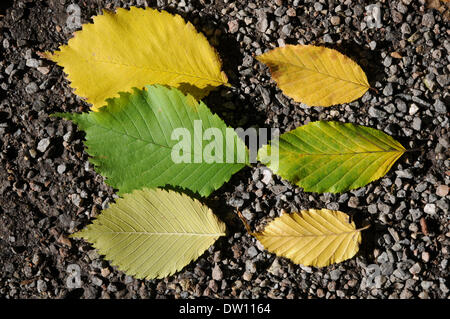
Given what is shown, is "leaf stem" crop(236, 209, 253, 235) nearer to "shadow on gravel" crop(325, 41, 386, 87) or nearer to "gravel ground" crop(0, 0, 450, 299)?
"gravel ground" crop(0, 0, 450, 299)

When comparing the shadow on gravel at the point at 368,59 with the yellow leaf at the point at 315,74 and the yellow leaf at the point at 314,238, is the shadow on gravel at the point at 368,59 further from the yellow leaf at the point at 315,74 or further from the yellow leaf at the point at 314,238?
the yellow leaf at the point at 314,238

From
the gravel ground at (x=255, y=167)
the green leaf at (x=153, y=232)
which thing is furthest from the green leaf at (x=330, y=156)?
the green leaf at (x=153, y=232)

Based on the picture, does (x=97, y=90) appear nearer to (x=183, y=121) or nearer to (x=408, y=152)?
(x=183, y=121)

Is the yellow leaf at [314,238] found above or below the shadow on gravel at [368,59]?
below

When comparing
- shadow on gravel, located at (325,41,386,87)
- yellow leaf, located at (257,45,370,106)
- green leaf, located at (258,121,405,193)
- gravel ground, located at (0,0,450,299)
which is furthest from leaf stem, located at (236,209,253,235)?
shadow on gravel, located at (325,41,386,87)

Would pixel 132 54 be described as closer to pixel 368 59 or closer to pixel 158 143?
pixel 158 143

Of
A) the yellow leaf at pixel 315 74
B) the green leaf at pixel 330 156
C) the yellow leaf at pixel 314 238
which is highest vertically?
the yellow leaf at pixel 315 74
